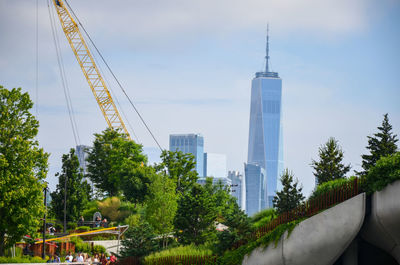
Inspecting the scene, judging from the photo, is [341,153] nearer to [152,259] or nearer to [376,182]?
[376,182]

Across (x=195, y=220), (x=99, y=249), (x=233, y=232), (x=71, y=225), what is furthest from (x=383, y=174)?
(x=71, y=225)

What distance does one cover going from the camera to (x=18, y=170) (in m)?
41.9

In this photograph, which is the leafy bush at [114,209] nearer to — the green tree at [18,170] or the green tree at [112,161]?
the green tree at [112,161]

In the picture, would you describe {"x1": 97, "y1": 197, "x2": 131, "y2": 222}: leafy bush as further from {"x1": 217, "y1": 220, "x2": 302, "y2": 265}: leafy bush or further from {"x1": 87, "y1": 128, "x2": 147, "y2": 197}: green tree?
{"x1": 217, "y1": 220, "x2": 302, "y2": 265}: leafy bush

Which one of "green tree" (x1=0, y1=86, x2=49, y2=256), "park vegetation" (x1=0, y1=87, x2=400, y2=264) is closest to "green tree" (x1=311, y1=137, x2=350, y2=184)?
"park vegetation" (x1=0, y1=87, x2=400, y2=264)

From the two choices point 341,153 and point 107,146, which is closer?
point 341,153

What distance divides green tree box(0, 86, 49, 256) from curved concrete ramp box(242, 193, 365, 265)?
19.7 meters

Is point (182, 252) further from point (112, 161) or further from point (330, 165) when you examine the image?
point (112, 161)

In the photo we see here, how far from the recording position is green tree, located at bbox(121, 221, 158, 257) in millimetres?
38312

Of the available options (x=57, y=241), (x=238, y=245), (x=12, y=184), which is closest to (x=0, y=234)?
(x=12, y=184)

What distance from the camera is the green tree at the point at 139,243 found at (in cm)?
3831

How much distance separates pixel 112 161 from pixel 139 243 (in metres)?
42.4

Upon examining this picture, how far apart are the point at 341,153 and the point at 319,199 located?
1078cm

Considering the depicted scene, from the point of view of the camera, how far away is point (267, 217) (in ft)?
128
